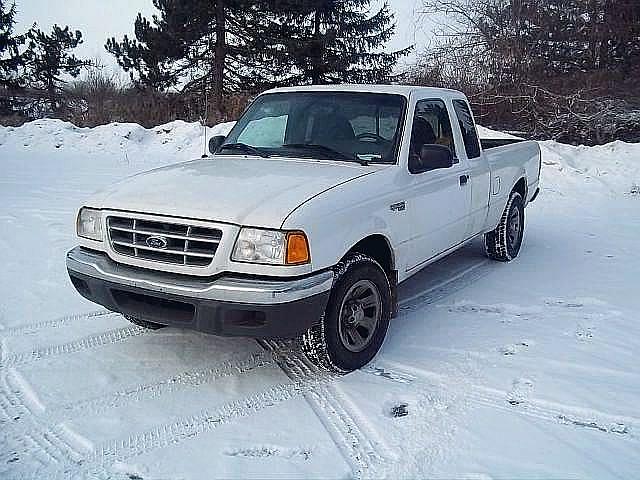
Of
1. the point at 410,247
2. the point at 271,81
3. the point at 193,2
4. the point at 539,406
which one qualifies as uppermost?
the point at 193,2

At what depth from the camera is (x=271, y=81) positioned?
25.0m

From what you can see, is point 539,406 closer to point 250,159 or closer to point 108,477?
point 108,477

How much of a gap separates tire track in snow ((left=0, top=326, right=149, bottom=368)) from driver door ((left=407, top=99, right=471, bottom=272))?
7.01ft

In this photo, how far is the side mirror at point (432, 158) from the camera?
442cm

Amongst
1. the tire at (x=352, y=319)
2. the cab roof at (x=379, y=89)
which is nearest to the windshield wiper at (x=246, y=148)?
the cab roof at (x=379, y=89)

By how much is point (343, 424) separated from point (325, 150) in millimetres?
2093

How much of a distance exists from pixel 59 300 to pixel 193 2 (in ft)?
70.2

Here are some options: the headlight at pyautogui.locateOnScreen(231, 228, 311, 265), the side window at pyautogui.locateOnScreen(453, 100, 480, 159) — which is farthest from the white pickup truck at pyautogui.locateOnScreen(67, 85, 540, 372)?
the side window at pyautogui.locateOnScreen(453, 100, 480, 159)

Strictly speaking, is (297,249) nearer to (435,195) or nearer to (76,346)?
(435,195)

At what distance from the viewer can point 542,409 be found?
3543mm

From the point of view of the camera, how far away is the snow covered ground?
3035 millimetres

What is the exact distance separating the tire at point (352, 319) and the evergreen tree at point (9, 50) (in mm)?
33386

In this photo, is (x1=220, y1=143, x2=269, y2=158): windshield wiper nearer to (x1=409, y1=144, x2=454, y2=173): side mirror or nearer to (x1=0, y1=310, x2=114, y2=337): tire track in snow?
(x1=409, y1=144, x2=454, y2=173): side mirror

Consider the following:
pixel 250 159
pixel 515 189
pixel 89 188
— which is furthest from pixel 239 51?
pixel 250 159
